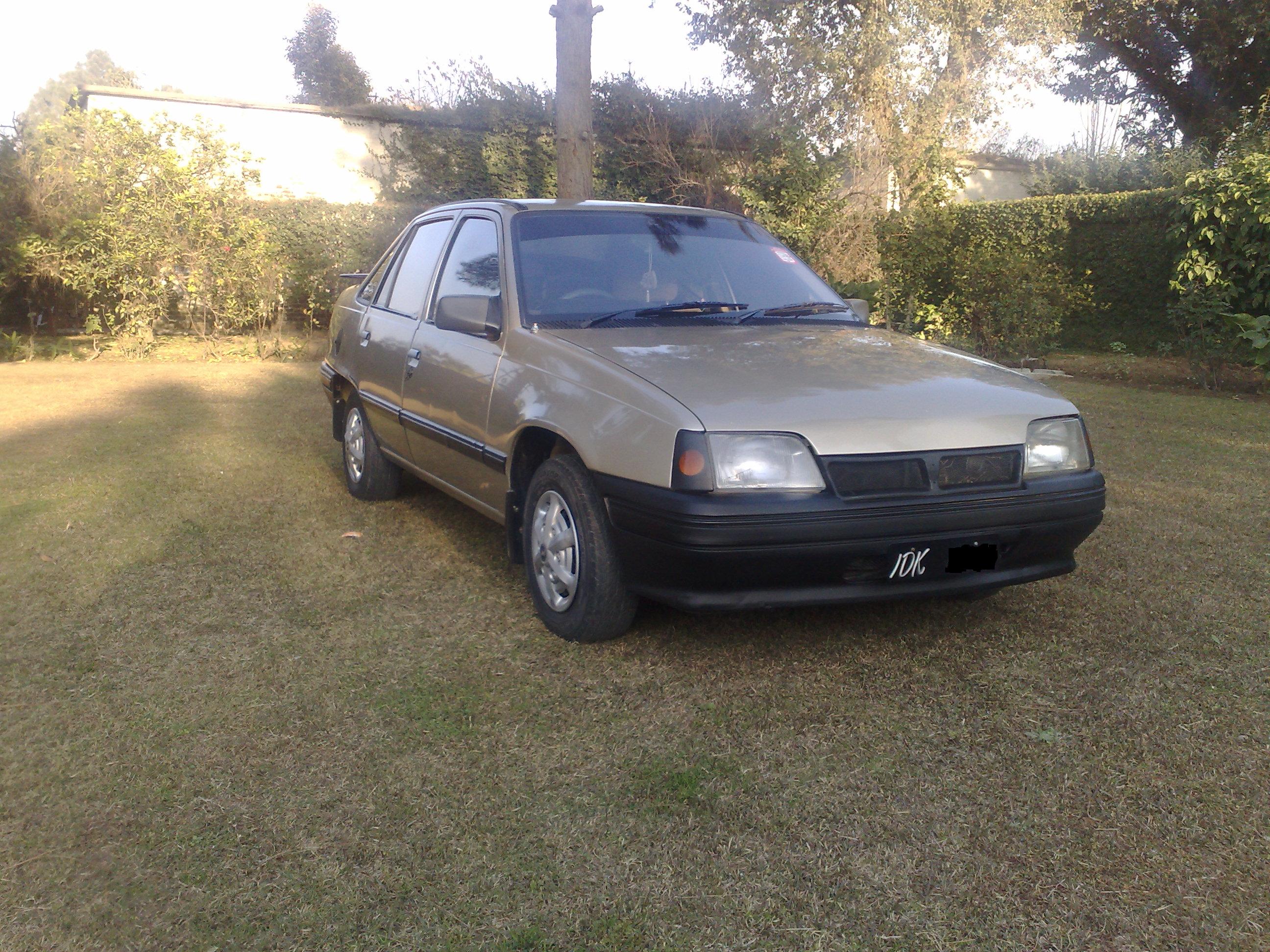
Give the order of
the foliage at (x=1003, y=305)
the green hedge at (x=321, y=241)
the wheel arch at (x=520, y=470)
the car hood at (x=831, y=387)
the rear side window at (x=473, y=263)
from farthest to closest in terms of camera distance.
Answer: the green hedge at (x=321, y=241) < the foliage at (x=1003, y=305) < the rear side window at (x=473, y=263) < the wheel arch at (x=520, y=470) < the car hood at (x=831, y=387)

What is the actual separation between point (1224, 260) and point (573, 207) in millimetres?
8739

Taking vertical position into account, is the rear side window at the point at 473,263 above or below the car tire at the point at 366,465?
above

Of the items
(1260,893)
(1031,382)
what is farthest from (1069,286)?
(1260,893)

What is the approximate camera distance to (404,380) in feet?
16.7

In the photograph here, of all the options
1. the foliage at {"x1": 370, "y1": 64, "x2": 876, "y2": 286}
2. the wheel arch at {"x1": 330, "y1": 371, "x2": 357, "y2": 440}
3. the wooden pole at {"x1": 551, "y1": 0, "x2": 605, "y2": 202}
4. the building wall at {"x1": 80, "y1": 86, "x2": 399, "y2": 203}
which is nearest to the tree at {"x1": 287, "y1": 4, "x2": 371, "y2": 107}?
the building wall at {"x1": 80, "y1": 86, "x2": 399, "y2": 203}

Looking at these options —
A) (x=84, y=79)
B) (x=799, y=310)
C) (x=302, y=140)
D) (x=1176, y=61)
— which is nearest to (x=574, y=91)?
(x=799, y=310)

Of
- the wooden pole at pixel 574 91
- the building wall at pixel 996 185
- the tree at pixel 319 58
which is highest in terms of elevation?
the tree at pixel 319 58

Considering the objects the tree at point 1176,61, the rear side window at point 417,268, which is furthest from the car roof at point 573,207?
the tree at point 1176,61

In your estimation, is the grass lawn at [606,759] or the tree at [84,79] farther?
the tree at [84,79]

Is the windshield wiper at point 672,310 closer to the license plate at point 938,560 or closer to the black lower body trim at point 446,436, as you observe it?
the black lower body trim at point 446,436

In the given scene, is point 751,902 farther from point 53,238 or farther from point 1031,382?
point 53,238

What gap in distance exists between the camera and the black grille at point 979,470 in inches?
133

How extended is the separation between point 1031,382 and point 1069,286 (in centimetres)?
961

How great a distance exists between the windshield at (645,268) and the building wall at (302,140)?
56.3 feet
